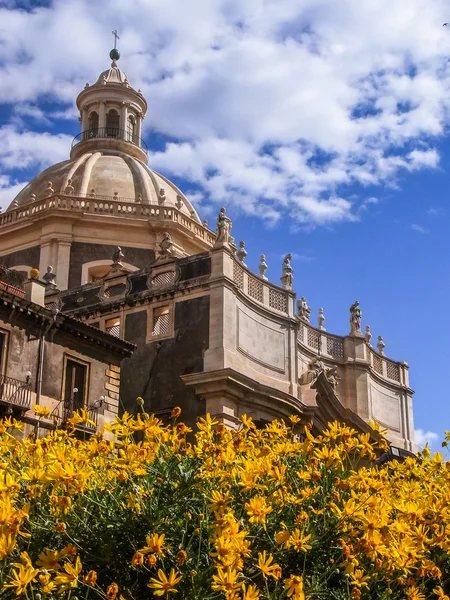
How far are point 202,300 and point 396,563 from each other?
23616 millimetres

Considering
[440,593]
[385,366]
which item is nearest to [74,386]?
[440,593]

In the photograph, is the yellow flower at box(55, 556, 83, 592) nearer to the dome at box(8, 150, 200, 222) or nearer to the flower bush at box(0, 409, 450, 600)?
the flower bush at box(0, 409, 450, 600)

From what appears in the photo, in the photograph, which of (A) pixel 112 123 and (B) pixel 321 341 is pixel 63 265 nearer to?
(B) pixel 321 341

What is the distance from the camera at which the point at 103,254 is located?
40.6 metres

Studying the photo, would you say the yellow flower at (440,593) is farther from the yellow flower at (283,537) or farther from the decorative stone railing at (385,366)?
the decorative stone railing at (385,366)

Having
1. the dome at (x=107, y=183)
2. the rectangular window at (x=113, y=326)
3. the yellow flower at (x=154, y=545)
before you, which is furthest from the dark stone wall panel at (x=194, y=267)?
the yellow flower at (x=154, y=545)

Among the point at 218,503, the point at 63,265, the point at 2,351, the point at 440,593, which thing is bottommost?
the point at 440,593

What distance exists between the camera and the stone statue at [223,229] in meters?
31.9

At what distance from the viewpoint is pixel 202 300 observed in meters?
31.1

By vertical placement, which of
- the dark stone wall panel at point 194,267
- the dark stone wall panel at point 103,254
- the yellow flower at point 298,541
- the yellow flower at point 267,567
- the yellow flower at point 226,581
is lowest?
the yellow flower at point 226,581

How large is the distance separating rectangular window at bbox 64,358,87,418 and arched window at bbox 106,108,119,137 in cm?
2613

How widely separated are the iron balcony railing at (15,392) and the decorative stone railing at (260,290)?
33.7 feet

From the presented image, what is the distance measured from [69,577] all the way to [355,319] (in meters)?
35.1

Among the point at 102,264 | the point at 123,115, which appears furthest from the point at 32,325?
the point at 123,115
